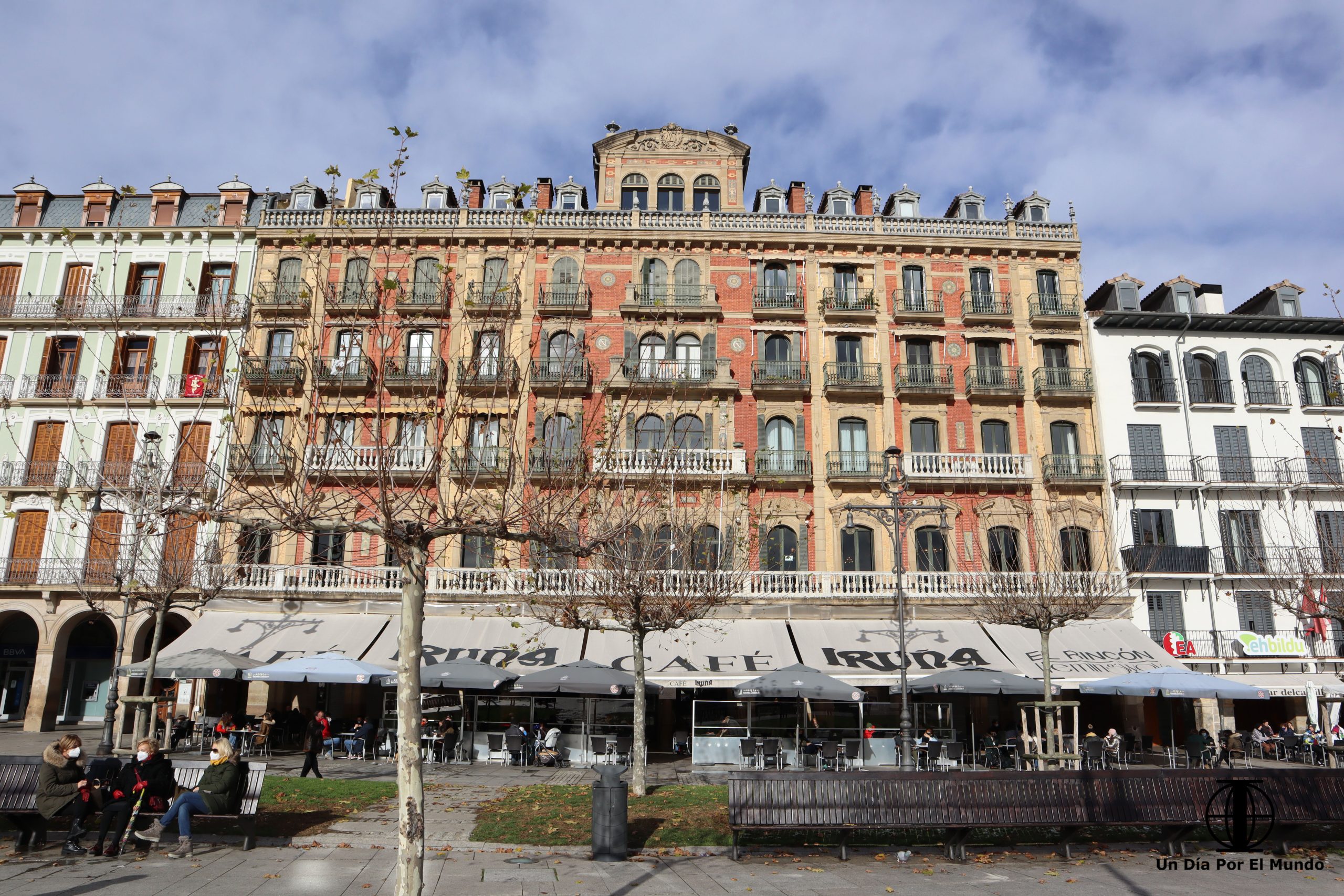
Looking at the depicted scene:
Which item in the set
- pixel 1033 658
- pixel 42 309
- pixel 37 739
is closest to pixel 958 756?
pixel 1033 658

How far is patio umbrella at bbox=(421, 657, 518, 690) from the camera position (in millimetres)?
19422

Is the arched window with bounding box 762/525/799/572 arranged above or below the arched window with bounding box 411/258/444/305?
below

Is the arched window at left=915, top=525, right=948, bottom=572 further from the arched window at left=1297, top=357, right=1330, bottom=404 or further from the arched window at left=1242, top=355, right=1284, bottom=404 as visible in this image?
the arched window at left=1297, top=357, right=1330, bottom=404

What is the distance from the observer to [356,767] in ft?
64.6

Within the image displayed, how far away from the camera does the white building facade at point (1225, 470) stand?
2698 cm

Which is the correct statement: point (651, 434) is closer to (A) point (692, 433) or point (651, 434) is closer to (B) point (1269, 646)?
(A) point (692, 433)

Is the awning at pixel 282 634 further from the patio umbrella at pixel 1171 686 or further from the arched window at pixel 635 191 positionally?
the patio umbrella at pixel 1171 686

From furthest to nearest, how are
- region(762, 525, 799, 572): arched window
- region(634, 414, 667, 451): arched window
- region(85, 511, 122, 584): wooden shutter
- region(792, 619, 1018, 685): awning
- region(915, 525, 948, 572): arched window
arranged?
1. region(634, 414, 667, 451): arched window
2. region(915, 525, 948, 572): arched window
3. region(762, 525, 799, 572): arched window
4. region(85, 511, 122, 584): wooden shutter
5. region(792, 619, 1018, 685): awning

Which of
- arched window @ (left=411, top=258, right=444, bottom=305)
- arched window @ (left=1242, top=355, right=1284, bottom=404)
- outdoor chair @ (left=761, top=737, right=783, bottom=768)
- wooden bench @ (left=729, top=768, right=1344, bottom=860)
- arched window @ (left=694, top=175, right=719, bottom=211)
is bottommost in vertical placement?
outdoor chair @ (left=761, top=737, right=783, bottom=768)

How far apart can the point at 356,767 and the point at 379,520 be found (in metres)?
13.3

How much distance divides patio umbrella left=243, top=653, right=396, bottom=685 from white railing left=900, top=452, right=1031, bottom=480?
16.1 m

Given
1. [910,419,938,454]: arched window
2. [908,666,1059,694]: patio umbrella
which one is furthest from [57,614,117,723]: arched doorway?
[910,419,938,454]: arched window

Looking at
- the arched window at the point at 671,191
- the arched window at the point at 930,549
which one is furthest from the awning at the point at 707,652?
the arched window at the point at 671,191

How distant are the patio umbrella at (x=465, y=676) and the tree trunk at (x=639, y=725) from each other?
4.28 metres
